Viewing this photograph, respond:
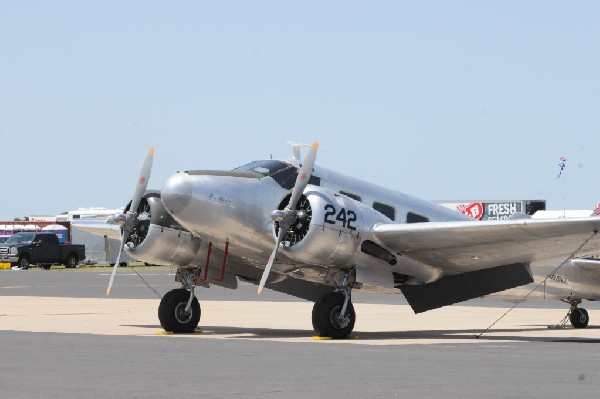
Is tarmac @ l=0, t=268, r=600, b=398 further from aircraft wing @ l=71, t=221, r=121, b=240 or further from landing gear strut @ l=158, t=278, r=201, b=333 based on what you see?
aircraft wing @ l=71, t=221, r=121, b=240

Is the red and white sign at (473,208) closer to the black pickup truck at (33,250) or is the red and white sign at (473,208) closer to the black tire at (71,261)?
the black tire at (71,261)

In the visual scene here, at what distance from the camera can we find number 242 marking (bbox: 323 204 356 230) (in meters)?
22.3

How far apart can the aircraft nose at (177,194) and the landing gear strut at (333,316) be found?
313 centimetres

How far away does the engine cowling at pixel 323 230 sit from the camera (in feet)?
72.8

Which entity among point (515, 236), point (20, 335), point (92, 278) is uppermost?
point (515, 236)

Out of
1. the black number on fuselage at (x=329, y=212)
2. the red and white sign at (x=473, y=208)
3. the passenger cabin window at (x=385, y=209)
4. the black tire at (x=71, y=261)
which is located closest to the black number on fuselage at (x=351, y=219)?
the black number on fuselage at (x=329, y=212)

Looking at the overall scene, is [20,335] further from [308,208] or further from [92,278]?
[92,278]

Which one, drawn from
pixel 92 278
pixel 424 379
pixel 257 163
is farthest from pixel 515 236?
pixel 92 278

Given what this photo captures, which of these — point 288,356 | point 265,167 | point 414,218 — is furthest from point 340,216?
point 288,356

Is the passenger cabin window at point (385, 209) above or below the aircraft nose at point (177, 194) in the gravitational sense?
below

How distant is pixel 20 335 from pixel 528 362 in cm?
1006

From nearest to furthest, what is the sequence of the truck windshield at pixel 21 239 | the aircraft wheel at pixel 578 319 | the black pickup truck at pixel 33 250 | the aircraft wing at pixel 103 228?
the aircraft wing at pixel 103 228 < the aircraft wheel at pixel 578 319 < the black pickup truck at pixel 33 250 < the truck windshield at pixel 21 239

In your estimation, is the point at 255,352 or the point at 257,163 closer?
the point at 255,352

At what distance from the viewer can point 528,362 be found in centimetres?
1655
